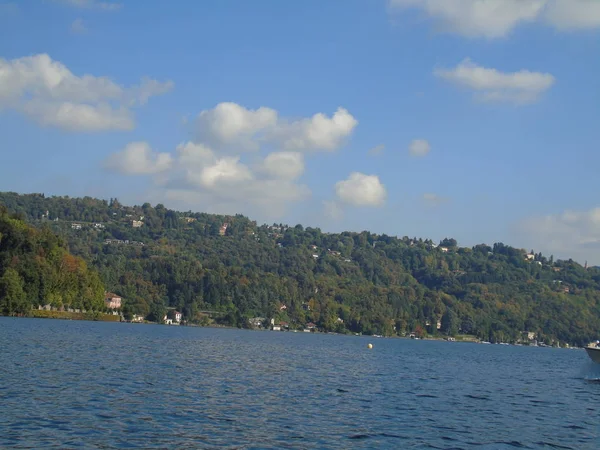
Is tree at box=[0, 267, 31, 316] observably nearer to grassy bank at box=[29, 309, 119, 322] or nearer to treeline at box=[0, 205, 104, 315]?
treeline at box=[0, 205, 104, 315]

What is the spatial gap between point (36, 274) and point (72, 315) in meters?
20.3

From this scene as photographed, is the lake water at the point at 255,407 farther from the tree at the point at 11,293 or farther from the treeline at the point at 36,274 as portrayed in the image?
the treeline at the point at 36,274

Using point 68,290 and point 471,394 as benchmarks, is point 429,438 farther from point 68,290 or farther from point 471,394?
point 68,290

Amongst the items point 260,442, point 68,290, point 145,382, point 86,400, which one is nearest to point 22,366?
point 145,382

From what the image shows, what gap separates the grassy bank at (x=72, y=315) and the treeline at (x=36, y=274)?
71.6 inches

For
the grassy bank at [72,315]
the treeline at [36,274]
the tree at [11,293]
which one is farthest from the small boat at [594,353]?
the grassy bank at [72,315]

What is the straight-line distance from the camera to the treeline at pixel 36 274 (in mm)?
138250

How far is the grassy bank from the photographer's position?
14875 cm

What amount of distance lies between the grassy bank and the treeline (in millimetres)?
1820

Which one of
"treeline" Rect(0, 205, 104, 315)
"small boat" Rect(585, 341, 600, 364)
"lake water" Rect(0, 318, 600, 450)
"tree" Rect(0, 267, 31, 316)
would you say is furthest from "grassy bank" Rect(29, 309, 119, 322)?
"small boat" Rect(585, 341, 600, 364)

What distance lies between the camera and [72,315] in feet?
526

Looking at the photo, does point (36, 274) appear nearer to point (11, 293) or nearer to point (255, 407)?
point (11, 293)

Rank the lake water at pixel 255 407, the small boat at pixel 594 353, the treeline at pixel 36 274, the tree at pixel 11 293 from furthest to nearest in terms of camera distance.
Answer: the treeline at pixel 36 274 < the tree at pixel 11 293 < the small boat at pixel 594 353 < the lake water at pixel 255 407

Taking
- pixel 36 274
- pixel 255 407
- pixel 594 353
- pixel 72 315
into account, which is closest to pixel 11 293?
pixel 36 274
